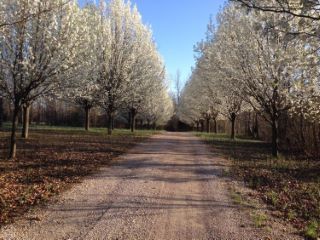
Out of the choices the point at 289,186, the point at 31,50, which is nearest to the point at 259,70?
the point at 289,186

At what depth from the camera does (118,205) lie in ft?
28.0

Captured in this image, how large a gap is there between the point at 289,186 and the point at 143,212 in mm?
5653

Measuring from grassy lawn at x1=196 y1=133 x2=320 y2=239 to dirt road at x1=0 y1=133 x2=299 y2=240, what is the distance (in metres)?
0.92

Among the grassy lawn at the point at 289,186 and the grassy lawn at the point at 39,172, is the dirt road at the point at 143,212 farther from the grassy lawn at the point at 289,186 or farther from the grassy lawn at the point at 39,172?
the grassy lawn at the point at 289,186

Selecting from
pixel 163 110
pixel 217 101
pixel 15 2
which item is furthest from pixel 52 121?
pixel 15 2

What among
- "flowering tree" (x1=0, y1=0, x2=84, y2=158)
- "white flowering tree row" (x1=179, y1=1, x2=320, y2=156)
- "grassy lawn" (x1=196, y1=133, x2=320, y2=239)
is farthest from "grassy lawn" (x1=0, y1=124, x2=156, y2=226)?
"white flowering tree row" (x1=179, y1=1, x2=320, y2=156)

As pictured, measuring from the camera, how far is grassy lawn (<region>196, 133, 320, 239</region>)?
27.8 ft

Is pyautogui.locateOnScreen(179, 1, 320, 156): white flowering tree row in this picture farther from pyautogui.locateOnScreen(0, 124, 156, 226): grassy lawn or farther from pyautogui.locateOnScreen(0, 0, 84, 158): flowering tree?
pyautogui.locateOnScreen(0, 124, 156, 226): grassy lawn

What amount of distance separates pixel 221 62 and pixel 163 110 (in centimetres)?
3644

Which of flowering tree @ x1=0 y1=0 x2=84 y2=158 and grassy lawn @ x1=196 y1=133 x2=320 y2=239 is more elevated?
flowering tree @ x1=0 y1=0 x2=84 y2=158

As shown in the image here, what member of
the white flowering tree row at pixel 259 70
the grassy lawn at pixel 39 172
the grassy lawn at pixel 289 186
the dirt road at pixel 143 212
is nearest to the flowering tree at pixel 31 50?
the grassy lawn at pixel 39 172

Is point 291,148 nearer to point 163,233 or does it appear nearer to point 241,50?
point 241,50

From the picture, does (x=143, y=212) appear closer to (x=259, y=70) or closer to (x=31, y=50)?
(x=31, y=50)

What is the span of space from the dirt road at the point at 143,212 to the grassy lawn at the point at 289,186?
0.92 m
